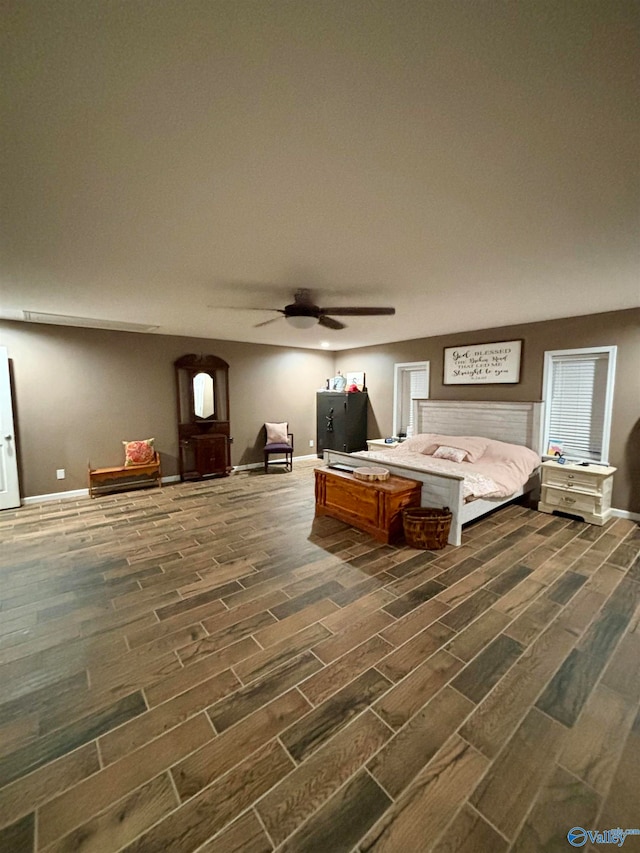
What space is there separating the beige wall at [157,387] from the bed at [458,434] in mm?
210

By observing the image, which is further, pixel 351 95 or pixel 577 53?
pixel 351 95

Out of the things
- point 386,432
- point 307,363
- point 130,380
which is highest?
point 307,363

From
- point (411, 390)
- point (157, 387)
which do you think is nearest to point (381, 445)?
point (411, 390)

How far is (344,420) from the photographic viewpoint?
22.4 feet

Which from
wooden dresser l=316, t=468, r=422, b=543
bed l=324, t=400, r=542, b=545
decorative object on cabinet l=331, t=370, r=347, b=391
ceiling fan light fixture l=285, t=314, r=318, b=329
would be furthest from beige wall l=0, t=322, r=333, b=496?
ceiling fan light fixture l=285, t=314, r=318, b=329

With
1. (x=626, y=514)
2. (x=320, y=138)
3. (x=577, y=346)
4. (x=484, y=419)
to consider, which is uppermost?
(x=320, y=138)

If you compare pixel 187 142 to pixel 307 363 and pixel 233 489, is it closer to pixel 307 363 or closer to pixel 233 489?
pixel 233 489

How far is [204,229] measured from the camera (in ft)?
6.63

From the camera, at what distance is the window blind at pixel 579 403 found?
416 cm

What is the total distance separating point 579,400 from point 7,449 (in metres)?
7.34

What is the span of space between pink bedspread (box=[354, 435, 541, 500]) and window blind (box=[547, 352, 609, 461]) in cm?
46

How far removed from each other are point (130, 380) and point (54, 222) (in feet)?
12.8

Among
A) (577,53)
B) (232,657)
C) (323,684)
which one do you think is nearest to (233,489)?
(232,657)

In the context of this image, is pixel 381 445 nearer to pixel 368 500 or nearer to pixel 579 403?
pixel 368 500
